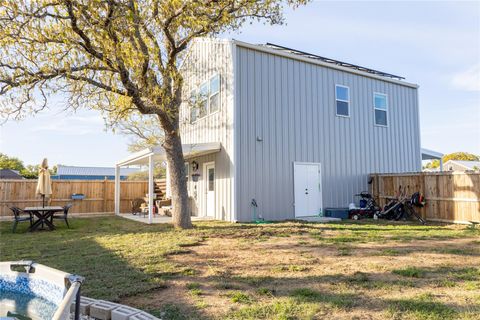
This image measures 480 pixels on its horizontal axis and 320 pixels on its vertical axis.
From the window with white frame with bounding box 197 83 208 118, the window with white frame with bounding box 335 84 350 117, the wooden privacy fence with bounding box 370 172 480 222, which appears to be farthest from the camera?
the window with white frame with bounding box 335 84 350 117

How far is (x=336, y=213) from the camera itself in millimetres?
12398

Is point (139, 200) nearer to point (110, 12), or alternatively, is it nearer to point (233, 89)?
point (233, 89)

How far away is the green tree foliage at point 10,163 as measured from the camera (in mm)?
36094

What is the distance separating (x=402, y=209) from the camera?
12039 millimetres

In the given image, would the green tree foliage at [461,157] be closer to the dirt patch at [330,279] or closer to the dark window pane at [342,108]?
the dark window pane at [342,108]

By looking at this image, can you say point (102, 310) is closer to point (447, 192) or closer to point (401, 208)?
point (447, 192)

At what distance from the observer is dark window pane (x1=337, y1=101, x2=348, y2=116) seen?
13.4 meters

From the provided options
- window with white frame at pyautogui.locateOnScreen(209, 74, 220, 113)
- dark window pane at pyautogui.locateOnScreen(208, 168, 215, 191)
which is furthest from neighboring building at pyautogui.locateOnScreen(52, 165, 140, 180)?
window with white frame at pyautogui.locateOnScreen(209, 74, 220, 113)

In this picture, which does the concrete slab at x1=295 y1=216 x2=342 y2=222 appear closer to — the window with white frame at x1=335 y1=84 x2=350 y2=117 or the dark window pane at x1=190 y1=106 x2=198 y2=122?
the window with white frame at x1=335 y1=84 x2=350 y2=117

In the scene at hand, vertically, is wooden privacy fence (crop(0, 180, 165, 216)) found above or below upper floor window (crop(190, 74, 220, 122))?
below

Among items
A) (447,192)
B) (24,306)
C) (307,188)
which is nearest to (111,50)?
(24,306)

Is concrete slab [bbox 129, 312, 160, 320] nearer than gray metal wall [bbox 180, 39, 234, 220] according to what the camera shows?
Yes

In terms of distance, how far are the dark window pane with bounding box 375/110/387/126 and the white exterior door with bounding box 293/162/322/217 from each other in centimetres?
394

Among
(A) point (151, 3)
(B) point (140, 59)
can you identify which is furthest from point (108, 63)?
(A) point (151, 3)
